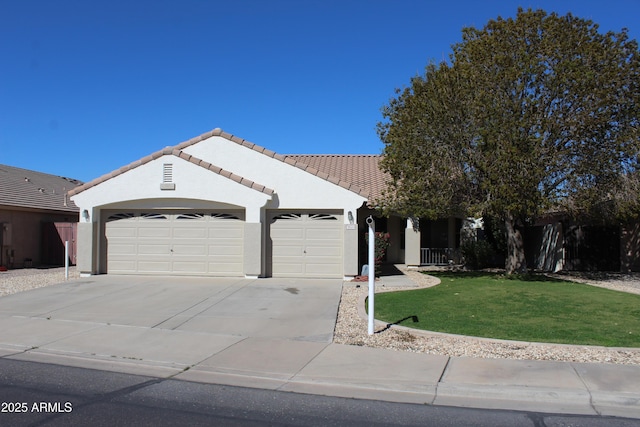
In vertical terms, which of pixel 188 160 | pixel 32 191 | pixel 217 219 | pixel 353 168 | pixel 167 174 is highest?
pixel 353 168

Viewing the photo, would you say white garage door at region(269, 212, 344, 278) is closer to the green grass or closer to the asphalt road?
the green grass

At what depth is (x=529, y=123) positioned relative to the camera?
14875 mm

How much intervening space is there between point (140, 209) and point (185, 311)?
736cm

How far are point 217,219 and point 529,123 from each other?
1009 cm

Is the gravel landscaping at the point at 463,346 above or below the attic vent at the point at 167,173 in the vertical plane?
below

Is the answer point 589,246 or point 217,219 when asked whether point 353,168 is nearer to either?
point 217,219

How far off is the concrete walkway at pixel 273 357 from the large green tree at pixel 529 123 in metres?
6.20

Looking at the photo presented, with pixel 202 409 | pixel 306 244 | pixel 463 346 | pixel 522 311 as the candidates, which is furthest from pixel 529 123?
pixel 202 409

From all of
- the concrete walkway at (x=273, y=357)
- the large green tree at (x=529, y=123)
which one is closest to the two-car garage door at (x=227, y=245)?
the large green tree at (x=529, y=123)

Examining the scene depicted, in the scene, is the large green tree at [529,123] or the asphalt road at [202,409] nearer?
the asphalt road at [202,409]

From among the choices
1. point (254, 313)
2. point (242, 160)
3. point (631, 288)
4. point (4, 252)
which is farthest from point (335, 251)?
point (4, 252)

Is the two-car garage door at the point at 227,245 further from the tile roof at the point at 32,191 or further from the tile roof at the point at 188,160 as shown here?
the tile roof at the point at 32,191

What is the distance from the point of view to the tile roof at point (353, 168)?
23109mm

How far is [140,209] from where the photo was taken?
17.5m
